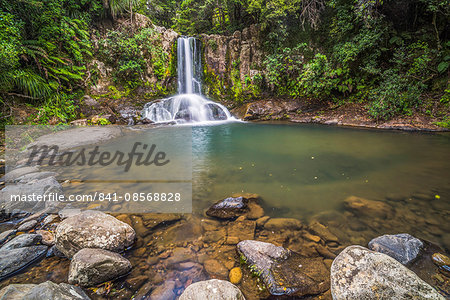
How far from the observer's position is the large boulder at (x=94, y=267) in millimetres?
1471

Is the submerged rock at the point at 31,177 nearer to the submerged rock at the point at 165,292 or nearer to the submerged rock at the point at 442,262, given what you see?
the submerged rock at the point at 165,292

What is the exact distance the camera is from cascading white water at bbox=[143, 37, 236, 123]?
1032cm

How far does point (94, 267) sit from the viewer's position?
1488 millimetres

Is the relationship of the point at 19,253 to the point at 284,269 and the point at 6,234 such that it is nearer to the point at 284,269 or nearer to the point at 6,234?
the point at 6,234

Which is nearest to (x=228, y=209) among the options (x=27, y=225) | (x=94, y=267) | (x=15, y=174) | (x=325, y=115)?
(x=94, y=267)

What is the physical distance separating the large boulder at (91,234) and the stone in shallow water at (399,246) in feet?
8.36

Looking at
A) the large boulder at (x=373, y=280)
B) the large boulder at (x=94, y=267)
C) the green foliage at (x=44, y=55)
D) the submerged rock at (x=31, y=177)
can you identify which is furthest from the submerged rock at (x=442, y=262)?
the green foliage at (x=44, y=55)

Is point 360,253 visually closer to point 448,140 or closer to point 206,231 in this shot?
point 206,231

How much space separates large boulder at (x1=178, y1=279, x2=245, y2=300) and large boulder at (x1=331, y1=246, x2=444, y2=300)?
751mm

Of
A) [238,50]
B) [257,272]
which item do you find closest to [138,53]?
[238,50]

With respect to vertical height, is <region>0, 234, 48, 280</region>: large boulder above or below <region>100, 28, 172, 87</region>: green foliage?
below

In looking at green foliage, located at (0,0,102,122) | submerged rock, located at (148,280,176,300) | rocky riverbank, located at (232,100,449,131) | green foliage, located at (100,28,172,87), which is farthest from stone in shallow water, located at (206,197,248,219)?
green foliage, located at (100,28,172,87)

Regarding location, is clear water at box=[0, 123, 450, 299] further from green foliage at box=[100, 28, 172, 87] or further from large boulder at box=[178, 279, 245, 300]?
green foliage at box=[100, 28, 172, 87]

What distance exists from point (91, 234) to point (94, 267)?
0.43 m
